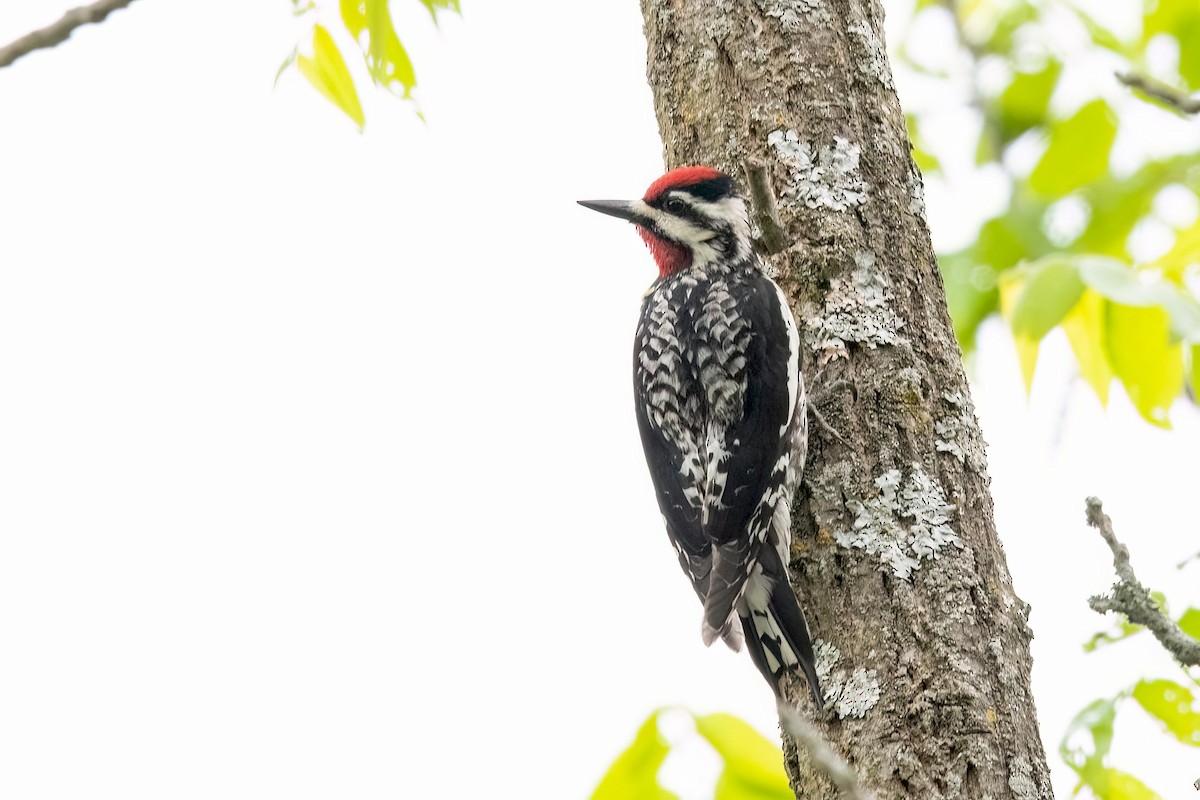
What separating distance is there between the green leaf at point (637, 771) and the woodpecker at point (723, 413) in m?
0.37

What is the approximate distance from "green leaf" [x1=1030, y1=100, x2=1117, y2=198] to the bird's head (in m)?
0.73

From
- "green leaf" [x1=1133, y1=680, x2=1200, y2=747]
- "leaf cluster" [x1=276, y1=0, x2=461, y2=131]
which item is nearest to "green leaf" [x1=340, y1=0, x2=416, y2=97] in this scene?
"leaf cluster" [x1=276, y1=0, x2=461, y2=131]

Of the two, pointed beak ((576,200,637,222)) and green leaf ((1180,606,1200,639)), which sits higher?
pointed beak ((576,200,637,222))

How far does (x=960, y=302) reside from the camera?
2.73 meters

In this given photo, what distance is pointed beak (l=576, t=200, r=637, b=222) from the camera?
3250 millimetres

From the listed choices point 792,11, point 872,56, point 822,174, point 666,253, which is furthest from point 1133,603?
point 666,253

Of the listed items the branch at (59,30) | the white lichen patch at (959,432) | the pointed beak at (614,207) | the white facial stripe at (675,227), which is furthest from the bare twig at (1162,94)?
the branch at (59,30)

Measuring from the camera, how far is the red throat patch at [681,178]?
110 inches

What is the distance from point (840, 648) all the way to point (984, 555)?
315 millimetres

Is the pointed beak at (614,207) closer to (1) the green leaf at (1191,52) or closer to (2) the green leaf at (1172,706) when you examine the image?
(1) the green leaf at (1191,52)

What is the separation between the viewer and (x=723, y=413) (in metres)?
2.81

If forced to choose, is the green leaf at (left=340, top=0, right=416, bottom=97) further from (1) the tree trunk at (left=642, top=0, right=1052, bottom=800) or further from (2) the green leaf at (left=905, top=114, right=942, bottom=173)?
(2) the green leaf at (left=905, top=114, right=942, bottom=173)

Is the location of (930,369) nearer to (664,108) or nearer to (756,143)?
(756,143)

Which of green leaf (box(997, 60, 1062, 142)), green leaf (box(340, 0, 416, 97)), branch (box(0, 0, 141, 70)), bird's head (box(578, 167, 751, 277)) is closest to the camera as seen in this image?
branch (box(0, 0, 141, 70))
